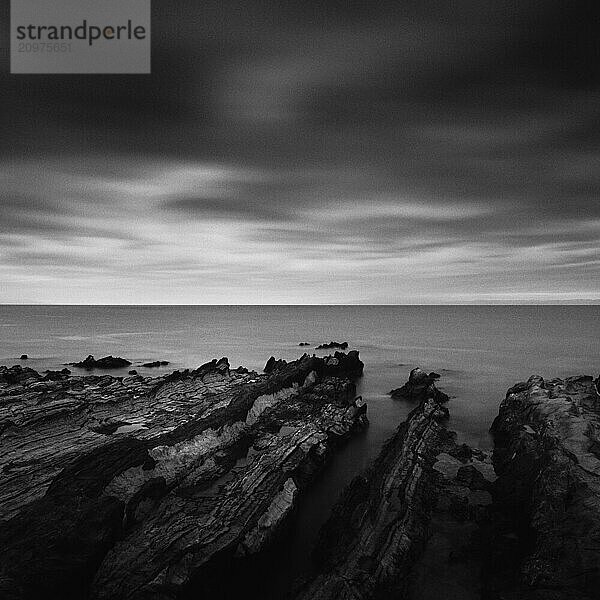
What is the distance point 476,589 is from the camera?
1211cm

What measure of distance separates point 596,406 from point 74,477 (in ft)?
79.7

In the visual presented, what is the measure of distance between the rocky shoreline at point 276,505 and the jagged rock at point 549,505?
6cm

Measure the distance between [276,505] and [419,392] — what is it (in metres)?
24.0

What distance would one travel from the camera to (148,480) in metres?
15.2

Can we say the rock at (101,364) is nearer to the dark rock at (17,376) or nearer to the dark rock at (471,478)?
the dark rock at (17,376)

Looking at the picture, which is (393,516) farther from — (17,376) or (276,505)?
(17,376)

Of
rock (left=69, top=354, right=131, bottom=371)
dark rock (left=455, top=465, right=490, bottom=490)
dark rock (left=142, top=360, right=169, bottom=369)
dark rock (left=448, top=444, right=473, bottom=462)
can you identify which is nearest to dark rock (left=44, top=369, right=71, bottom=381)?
rock (left=69, top=354, right=131, bottom=371)

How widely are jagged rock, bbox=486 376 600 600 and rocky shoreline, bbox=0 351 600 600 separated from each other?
0.06 m

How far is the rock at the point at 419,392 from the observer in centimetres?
3491

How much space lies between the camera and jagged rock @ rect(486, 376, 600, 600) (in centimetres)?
1016

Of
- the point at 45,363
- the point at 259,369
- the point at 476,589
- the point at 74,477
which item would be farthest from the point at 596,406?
the point at 45,363

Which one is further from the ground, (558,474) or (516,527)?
(558,474)

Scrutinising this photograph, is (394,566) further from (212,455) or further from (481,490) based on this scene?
(212,455)

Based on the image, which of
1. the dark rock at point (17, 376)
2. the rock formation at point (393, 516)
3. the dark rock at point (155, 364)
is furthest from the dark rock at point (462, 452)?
the dark rock at point (155, 364)
